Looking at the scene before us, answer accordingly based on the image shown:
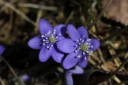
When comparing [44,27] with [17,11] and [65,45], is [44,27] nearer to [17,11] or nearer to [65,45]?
[65,45]

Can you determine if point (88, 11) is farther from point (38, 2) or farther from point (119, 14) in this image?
point (38, 2)

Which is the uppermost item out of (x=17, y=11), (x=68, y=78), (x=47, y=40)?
(x=47, y=40)

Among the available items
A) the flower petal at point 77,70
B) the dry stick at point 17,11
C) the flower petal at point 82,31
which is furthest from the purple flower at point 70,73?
the dry stick at point 17,11

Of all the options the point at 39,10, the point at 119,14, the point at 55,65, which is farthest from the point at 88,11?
the point at 55,65

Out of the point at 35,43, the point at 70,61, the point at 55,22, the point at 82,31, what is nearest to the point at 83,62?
the point at 70,61

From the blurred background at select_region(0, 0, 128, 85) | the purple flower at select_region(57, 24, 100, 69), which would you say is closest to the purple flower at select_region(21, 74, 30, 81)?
the blurred background at select_region(0, 0, 128, 85)

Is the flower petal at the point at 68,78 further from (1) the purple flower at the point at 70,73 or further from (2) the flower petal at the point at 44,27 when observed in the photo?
(2) the flower petal at the point at 44,27

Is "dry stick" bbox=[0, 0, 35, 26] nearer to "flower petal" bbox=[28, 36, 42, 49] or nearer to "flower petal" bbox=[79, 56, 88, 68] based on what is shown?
"flower petal" bbox=[28, 36, 42, 49]
